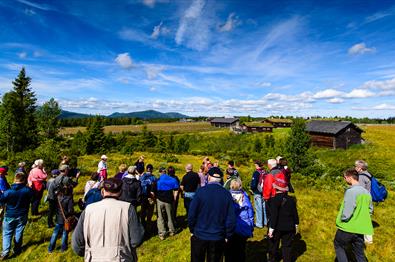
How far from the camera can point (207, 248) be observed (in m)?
4.65

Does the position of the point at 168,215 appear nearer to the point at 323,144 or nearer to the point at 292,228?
the point at 292,228

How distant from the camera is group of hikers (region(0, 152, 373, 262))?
350 centimetres

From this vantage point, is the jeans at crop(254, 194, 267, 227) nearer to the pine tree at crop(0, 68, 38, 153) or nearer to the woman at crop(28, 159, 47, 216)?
the woman at crop(28, 159, 47, 216)

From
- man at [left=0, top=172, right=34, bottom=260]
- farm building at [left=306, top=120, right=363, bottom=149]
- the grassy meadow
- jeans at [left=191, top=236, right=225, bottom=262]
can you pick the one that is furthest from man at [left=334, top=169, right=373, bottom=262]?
farm building at [left=306, top=120, right=363, bottom=149]

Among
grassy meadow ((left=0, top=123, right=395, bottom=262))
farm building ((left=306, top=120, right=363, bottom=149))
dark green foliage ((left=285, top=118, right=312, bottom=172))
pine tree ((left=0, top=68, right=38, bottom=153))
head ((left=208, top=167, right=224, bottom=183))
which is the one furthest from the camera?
farm building ((left=306, top=120, right=363, bottom=149))

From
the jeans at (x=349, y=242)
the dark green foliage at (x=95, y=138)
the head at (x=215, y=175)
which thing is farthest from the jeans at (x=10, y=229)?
the dark green foliage at (x=95, y=138)

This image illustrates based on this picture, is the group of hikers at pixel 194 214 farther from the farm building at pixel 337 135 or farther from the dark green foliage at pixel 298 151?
the farm building at pixel 337 135

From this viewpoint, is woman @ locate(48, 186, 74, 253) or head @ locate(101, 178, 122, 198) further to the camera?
woman @ locate(48, 186, 74, 253)

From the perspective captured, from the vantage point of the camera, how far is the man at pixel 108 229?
136 inches

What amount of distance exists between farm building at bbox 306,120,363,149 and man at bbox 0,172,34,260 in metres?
50.7

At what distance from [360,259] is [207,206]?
3.55 m

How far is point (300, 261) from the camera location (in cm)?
661

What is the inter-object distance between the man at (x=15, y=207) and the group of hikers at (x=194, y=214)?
22 mm

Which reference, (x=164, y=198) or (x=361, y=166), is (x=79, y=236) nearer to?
(x=164, y=198)
